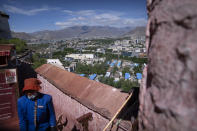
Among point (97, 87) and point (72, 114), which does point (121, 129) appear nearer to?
point (97, 87)

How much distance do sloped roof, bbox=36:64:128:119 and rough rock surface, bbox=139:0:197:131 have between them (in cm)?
231

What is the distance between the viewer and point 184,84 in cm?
82

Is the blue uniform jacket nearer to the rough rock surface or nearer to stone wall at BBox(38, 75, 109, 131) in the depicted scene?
stone wall at BBox(38, 75, 109, 131)

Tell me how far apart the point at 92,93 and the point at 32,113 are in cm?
207

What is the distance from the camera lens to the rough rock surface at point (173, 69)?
31.5 inches

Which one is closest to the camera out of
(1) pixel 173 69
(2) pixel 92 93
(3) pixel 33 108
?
(1) pixel 173 69

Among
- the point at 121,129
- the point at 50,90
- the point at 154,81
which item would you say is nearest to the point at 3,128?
the point at 50,90

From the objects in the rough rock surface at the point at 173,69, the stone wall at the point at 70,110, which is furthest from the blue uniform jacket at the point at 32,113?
the rough rock surface at the point at 173,69

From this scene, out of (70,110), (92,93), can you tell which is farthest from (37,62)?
(92,93)

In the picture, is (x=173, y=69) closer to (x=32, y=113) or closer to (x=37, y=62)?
(x=32, y=113)

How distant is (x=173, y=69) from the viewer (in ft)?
3.01

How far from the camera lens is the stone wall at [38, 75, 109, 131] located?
3.51 metres

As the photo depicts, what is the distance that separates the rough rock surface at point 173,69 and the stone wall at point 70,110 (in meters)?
2.46

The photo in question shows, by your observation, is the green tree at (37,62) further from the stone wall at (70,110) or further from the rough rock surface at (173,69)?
the rough rock surface at (173,69)
